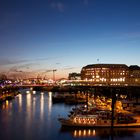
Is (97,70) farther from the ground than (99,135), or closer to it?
farther from the ground

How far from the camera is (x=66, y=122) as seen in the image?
24.8 m

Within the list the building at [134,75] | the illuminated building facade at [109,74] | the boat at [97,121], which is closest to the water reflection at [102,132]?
the boat at [97,121]

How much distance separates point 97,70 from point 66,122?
7229cm

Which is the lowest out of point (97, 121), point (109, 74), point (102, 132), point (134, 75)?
point (102, 132)

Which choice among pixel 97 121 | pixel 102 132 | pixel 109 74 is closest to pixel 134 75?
pixel 109 74

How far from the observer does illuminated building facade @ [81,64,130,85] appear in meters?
92.3

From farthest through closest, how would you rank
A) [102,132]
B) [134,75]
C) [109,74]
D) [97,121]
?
1. [109,74]
2. [134,75]
3. [97,121]
4. [102,132]

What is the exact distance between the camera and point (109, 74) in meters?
94.2

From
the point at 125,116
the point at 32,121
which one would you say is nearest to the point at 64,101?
the point at 32,121

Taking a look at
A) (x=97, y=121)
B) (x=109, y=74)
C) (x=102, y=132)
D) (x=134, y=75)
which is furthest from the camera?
(x=109, y=74)

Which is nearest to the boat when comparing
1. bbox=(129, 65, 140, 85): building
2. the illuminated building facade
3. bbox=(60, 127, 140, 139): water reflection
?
bbox=(60, 127, 140, 139): water reflection

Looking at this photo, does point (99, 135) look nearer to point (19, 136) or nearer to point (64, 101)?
point (19, 136)

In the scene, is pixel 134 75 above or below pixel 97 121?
above

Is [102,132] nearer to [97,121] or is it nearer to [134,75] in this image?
[97,121]
